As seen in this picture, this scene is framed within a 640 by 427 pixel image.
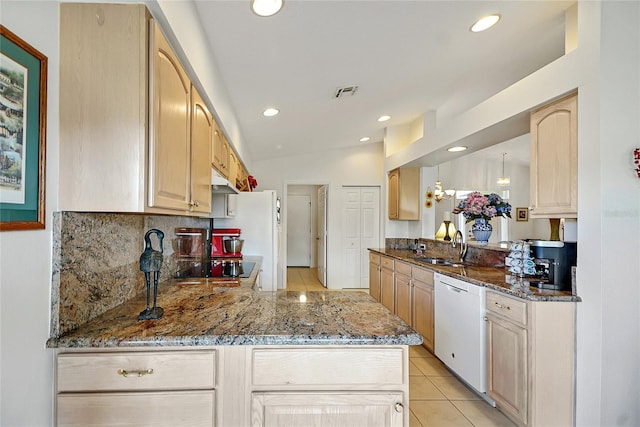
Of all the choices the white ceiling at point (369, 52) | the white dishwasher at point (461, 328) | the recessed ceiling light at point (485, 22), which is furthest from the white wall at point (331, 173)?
the recessed ceiling light at point (485, 22)

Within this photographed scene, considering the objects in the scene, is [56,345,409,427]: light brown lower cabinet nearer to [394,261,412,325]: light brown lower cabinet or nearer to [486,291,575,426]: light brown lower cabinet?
[486,291,575,426]: light brown lower cabinet

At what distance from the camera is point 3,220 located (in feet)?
3.12

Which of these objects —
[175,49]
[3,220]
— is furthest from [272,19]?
[3,220]

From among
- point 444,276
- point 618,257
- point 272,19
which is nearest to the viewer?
point 618,257

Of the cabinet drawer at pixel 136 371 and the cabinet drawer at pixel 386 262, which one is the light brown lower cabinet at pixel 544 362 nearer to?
the cabinet drawer at pixel 136 371

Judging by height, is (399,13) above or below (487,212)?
above

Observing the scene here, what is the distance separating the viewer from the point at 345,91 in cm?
317

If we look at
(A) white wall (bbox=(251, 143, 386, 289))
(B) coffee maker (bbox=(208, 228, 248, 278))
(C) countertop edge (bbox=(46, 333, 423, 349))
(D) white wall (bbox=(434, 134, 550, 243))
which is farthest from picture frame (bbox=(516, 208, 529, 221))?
(C) countertop edge (bbox=(46, 333, 423, 349))

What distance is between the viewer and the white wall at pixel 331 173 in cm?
618

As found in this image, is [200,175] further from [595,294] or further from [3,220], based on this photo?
[595,294]

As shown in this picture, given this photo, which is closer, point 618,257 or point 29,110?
point 29,110

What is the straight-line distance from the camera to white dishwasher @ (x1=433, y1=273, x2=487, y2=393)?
7.60 feet

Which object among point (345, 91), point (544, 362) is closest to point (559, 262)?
point (544, 362)

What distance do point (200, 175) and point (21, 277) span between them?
0.95 metres
